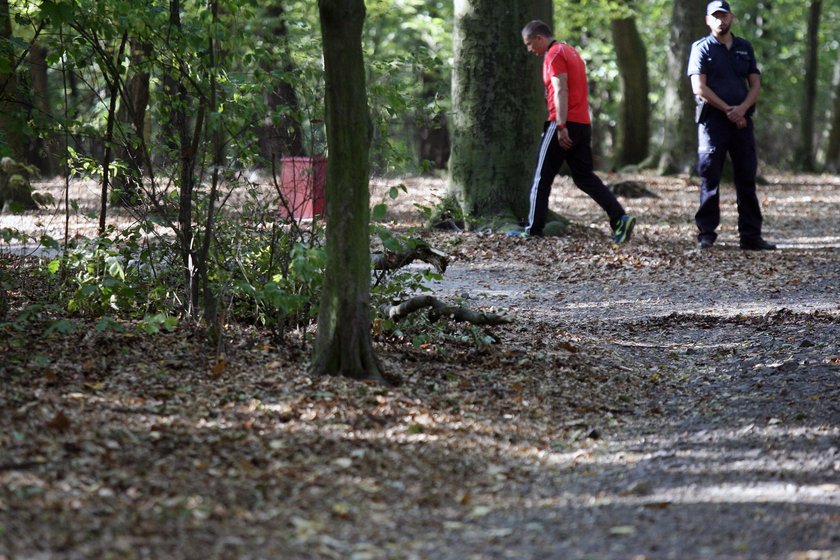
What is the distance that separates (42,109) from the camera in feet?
26.0

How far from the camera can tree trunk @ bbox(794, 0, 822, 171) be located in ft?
75.4

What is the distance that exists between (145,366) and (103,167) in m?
1.51

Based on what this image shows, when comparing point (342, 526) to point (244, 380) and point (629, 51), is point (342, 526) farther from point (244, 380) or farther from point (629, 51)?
point (629, 51)

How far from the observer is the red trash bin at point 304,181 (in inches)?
224

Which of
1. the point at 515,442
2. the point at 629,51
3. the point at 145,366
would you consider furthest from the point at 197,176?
the point at 629,51

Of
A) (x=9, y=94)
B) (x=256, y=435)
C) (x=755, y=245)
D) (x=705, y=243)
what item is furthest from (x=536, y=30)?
(x=256, y=435)

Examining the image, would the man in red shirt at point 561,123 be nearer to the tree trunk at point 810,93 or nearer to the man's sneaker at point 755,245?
the man's sneaker at point 755,245

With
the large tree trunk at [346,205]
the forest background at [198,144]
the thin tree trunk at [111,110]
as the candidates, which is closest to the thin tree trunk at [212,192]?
the forest background at [198,144]

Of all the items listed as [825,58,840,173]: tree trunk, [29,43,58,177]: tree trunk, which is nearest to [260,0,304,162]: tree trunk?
[29,43,58,177]: tree trunk

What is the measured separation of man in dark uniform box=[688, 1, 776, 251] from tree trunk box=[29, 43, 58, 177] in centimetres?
581

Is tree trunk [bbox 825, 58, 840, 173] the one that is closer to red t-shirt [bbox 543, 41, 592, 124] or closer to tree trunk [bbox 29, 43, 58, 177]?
red t-shirt [bbox 543, 41, 592, 124]

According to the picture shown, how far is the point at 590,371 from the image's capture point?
5.86 metres

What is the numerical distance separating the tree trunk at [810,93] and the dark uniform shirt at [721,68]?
14654mm

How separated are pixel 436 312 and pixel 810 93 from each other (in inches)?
782
